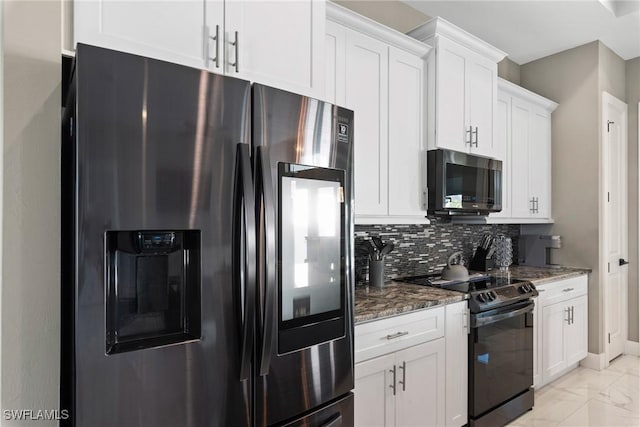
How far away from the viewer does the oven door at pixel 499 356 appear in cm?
229

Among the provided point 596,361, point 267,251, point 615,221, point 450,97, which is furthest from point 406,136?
point 596,361

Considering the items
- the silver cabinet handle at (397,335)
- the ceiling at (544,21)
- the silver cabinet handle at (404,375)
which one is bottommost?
the silver cabinet handle at (404,375)

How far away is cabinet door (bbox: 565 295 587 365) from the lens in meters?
3.29

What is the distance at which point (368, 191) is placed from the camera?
2.26 meters

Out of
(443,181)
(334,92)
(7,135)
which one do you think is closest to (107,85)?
(7,135)

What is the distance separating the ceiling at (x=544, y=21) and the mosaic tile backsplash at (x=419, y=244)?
62.4 inches

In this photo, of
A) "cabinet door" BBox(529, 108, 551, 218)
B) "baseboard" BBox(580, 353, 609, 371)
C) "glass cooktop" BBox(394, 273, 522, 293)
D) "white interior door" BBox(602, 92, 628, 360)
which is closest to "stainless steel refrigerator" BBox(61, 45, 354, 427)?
"glass cooktop" BBox(394, 273, 522, 293)

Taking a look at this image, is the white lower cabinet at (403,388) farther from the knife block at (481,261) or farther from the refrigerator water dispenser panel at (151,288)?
the knife block at (481,261)

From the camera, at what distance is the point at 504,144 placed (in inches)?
129

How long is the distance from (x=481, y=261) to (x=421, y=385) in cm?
154

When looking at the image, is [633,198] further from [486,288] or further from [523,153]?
[486,288]

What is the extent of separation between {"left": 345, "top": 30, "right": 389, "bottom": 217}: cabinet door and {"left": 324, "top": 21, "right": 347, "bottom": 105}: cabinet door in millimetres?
37

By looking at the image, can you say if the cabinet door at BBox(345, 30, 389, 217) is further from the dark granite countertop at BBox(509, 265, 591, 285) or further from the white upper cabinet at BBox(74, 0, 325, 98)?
the dark granite countertop at BBox(509, 265, 591, 285)

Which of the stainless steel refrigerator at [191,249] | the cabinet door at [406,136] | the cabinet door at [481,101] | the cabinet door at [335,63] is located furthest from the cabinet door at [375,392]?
the cabinet door at [481,101]
